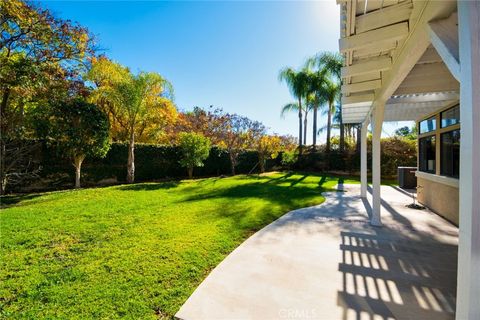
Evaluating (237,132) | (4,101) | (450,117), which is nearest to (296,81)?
(237,132)

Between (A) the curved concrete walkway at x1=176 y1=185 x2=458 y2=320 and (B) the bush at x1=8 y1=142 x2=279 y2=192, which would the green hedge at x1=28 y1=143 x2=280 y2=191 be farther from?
(A) the curved concrete walkway at x1=176 y1=185 x2=458 y2=320

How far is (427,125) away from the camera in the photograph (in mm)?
6887

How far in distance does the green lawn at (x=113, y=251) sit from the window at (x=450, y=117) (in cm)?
423

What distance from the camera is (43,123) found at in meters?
8.73

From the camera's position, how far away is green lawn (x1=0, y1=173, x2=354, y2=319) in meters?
2.32

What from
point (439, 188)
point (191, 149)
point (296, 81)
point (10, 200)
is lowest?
point (10, 200)

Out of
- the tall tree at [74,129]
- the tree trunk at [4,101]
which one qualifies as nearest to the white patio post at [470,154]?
the tree trunk at [4,101]

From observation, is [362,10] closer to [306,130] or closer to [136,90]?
[136,90]

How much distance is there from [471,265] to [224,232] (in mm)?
3554

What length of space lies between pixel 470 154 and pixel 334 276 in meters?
2.11

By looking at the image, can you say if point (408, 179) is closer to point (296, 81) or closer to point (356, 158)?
point (356, 158)

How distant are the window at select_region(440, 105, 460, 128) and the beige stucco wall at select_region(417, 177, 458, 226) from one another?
156 cm
